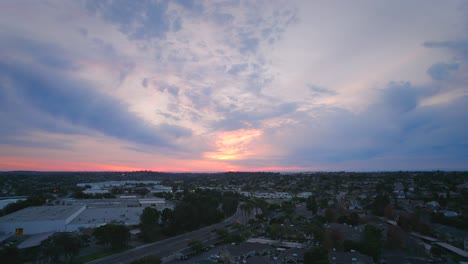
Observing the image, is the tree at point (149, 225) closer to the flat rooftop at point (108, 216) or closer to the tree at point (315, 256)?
the flat rooftop at point (108, 216)

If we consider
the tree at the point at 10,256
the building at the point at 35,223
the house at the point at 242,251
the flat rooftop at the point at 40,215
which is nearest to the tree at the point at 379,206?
the house at the point at 242,251

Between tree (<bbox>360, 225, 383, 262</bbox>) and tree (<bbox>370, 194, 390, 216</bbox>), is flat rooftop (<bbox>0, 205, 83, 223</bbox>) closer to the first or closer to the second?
tree (<bbox>360, 225, 383, 262</bbox>)

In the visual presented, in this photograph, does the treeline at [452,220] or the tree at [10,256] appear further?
the treeline at [452,220]

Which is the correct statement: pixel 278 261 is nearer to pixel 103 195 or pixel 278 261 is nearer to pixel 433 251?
pixel 433 251

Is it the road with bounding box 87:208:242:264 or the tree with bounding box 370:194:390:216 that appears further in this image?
the tree with bounding box 370:194:390:216

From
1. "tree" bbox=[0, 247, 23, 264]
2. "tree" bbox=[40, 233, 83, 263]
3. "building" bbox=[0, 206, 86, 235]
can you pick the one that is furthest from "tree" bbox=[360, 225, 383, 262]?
"building" bbox=[0, 206, 86, 235]

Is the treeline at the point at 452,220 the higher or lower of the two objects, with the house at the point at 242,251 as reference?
higher

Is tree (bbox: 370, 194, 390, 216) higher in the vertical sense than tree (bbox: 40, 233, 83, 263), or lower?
higher

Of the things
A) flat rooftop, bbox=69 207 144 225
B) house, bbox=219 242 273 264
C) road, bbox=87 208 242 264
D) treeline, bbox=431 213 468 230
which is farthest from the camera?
flat rooftop, bbox=69 207 144 225
